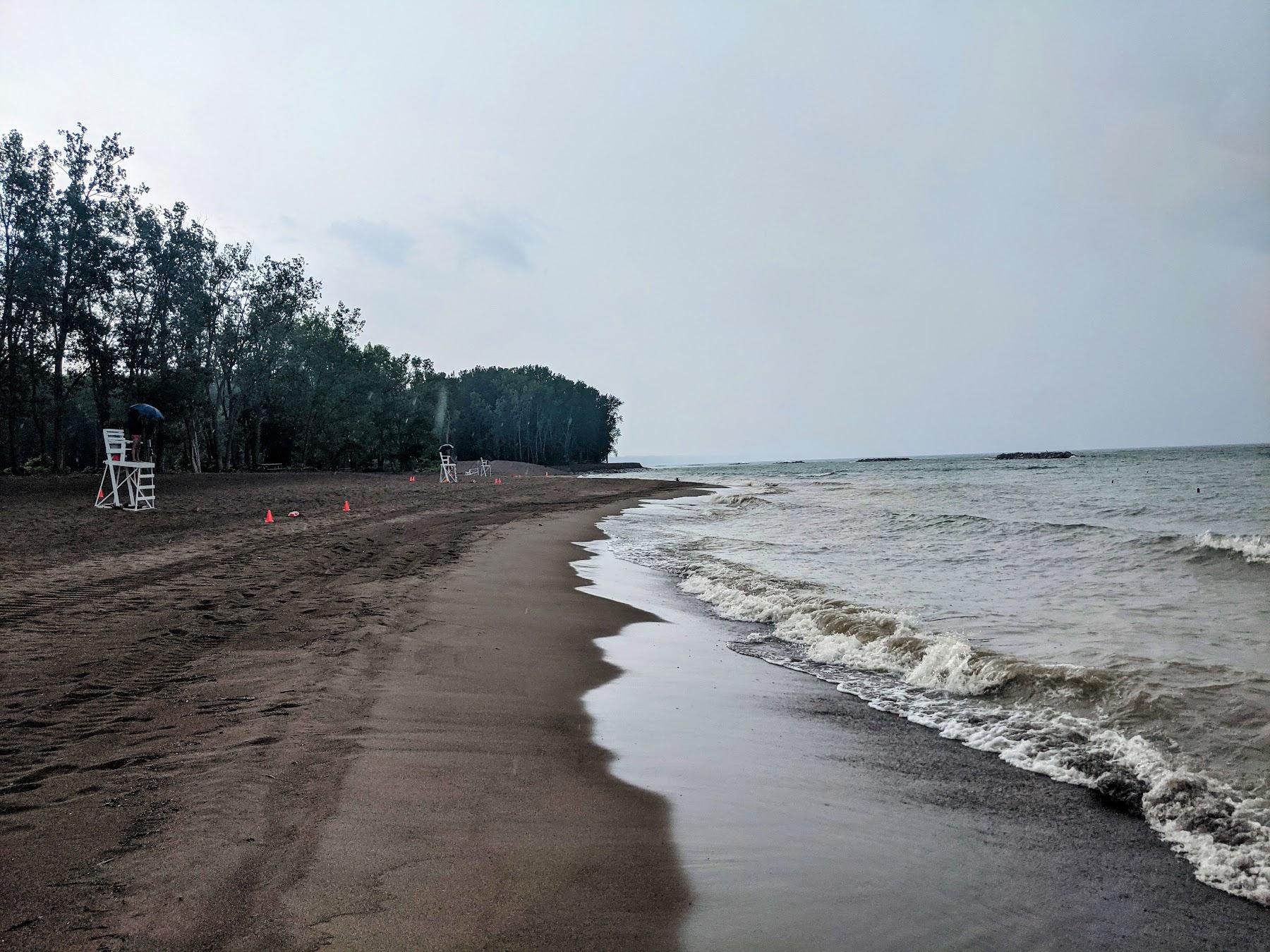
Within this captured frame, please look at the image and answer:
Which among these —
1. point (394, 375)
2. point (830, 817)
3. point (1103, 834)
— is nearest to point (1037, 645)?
point (1103, 834)

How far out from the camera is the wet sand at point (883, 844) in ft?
8.16

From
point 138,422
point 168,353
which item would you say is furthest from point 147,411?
point 168,353

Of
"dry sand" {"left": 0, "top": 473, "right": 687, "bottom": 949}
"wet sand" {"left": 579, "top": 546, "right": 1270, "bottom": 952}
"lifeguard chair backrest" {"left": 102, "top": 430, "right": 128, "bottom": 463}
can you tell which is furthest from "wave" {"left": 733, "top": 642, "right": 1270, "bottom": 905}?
"lifeguard chair backrest" {"left": 102, "top": 430, "right": 128, "bottom": 463}

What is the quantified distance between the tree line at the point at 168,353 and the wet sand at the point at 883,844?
33.1 m

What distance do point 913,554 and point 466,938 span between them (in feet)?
41.3

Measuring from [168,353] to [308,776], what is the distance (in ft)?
134

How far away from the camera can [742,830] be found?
3.15 metres

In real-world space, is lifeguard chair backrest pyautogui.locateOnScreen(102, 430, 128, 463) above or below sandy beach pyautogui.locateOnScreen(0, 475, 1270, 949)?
above

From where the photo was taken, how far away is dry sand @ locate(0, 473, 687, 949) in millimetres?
2309

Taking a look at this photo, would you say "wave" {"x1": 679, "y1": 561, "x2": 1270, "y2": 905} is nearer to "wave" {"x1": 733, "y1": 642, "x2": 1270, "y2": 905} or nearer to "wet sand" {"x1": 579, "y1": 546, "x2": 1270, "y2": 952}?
"wave" {"x1": 733, "y1": 642, "x2": 1270, "y2": 905}

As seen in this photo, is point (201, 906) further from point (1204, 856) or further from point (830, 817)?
point (1204, 856)

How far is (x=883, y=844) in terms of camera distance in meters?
3.10

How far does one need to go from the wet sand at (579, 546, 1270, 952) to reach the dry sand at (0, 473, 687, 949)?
25cm

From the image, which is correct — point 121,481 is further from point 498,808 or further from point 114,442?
point 498,808
